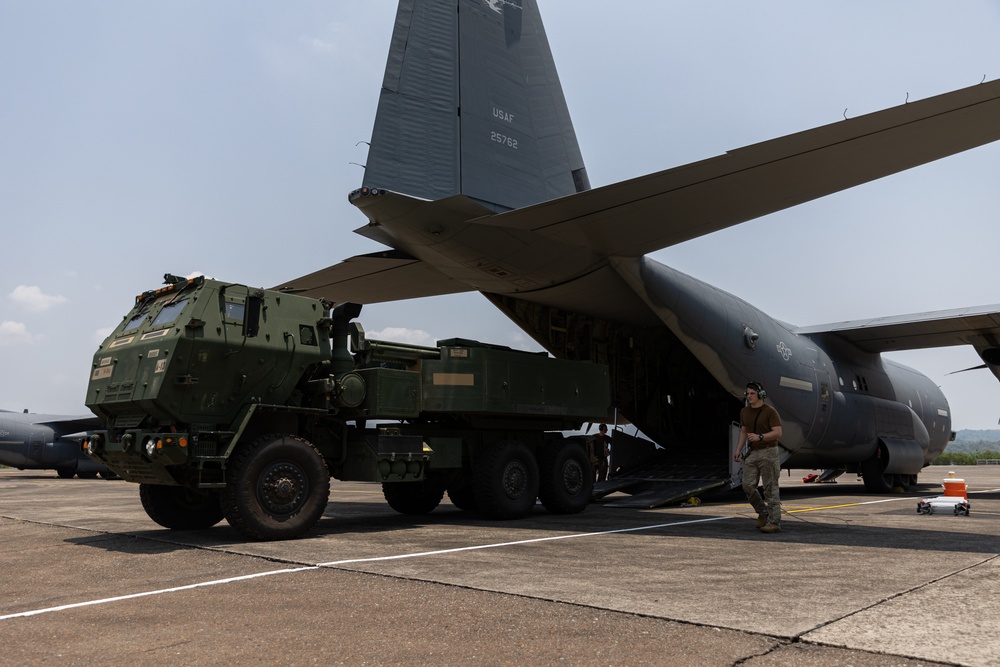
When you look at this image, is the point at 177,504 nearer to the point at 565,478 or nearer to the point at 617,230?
the point at 565,478

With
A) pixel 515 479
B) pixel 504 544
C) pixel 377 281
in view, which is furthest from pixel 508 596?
pixel 377 281

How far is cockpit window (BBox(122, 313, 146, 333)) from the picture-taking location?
29.8ft

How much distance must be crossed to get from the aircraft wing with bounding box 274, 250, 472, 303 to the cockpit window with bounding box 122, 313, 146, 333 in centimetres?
277

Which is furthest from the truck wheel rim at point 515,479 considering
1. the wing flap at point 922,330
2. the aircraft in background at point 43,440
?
the aircraft in background at point 43,440

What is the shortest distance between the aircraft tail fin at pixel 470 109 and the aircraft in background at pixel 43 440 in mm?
22112

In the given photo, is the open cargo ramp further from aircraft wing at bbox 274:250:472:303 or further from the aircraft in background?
the aircraft in background

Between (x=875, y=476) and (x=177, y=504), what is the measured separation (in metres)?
15.5

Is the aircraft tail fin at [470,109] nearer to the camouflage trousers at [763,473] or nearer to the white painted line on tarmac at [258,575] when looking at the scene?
the white painted line on tarmac at [258,575]

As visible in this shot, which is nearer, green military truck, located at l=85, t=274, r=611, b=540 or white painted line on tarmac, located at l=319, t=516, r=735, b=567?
white painted line on tarmac, located at l=319, t=516, r=735, b=567

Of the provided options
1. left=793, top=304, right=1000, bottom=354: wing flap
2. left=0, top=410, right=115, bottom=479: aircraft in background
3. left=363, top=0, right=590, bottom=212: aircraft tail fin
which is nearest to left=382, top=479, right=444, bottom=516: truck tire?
left=363, top=0, right=590, bottom=212: aircraft tail fin

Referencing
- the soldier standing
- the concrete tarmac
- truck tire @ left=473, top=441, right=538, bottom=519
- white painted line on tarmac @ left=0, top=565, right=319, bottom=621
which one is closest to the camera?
the concrete tarmac

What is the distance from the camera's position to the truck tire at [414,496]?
11609 mm

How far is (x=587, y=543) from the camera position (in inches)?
309

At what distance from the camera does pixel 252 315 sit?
873 centimetres
